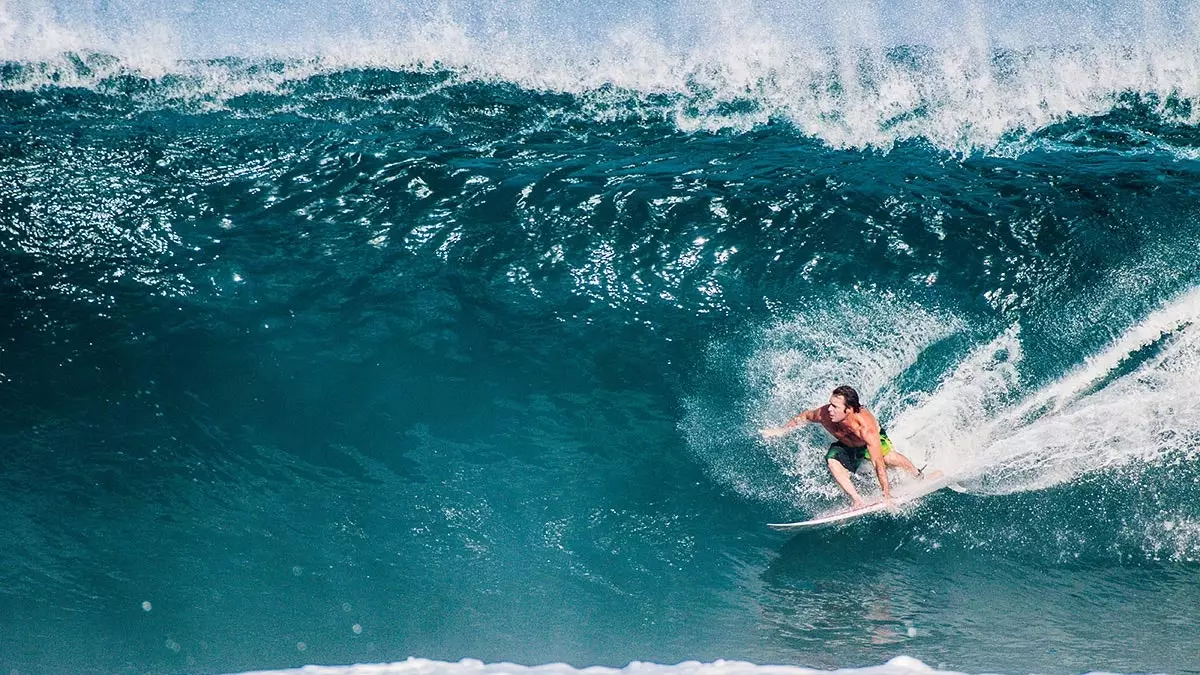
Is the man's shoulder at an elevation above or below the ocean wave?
below

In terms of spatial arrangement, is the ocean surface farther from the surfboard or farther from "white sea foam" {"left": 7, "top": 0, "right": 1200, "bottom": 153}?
"white sea foam" {"left": 7, "top": 0, "right": 1200, "bottom": 153}

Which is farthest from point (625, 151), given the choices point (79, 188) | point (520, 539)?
point (79, 188)

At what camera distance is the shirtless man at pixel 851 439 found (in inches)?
297

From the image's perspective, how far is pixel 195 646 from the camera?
10.8 metres

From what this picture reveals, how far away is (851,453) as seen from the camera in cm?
808

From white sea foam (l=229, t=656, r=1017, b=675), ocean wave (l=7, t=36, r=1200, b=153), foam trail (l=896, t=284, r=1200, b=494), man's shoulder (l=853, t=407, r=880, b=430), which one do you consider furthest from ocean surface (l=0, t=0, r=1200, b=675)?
white sea foam (l=229, t=656, r=1017, b=675)

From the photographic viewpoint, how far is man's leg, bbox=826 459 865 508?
791 centimetres

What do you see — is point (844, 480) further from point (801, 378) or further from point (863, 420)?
point (801, 378)

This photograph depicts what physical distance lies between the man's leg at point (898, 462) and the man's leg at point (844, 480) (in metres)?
0.38

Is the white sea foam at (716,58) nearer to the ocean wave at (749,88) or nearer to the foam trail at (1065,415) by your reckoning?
the ocean wave at (749,88)

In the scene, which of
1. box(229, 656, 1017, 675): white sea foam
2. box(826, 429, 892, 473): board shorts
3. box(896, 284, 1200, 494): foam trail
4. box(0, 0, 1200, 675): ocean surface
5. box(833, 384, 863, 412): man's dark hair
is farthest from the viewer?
box(896, 284, 1200, 494): foam trail

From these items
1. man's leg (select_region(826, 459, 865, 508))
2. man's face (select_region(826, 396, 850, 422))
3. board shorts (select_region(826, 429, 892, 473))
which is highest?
man's face (select_region(826, 396, 850, 422))

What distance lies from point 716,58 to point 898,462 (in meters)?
6.13

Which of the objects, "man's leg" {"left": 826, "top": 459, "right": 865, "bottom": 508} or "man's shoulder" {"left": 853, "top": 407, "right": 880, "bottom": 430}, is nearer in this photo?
"man's shoulder" {"left": 853, "top": 407, "right": 880, "bottom": 430}
